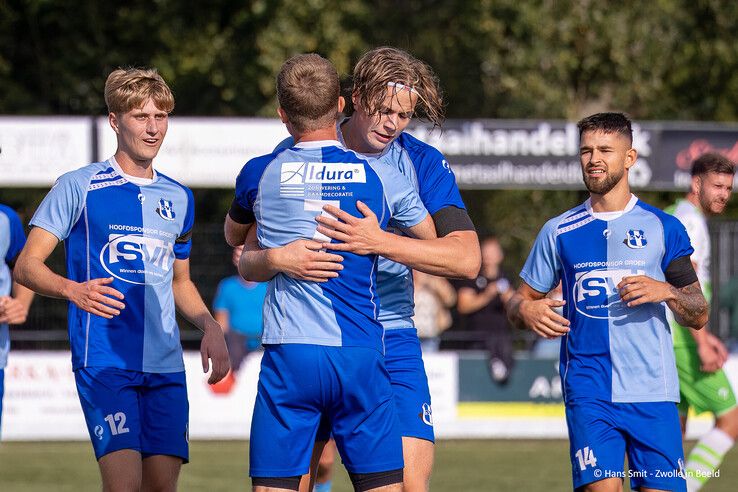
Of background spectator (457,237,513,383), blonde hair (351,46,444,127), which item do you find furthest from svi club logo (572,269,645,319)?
background spectator (457,237,513,383)

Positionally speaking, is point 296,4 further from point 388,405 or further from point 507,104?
point 388,405

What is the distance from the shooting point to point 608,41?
2214cm

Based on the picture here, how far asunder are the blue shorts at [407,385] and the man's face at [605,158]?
3.81ft

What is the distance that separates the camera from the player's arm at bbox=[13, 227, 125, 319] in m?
5.30

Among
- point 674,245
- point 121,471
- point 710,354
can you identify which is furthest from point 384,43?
point 121,471

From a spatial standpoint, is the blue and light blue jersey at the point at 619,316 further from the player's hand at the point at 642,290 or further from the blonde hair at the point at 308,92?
the blonde hair at the point at 308,92

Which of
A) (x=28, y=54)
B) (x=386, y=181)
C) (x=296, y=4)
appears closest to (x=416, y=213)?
(x=386, y=181)

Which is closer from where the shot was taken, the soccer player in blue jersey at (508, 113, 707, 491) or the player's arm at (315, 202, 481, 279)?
the player's arm at (315, 202, 481, 279)

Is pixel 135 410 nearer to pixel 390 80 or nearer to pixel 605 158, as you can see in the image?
pixel 390 80

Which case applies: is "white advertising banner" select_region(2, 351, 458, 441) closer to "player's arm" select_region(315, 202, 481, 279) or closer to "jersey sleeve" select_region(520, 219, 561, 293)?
"jersey sleeve" select_region(520, 219, 561, 293)

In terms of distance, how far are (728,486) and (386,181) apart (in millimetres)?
6048

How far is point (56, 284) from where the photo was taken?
540 cm

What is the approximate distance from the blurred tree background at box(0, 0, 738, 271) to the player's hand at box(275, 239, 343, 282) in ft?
53.2

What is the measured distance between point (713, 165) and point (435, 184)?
10.1ft
